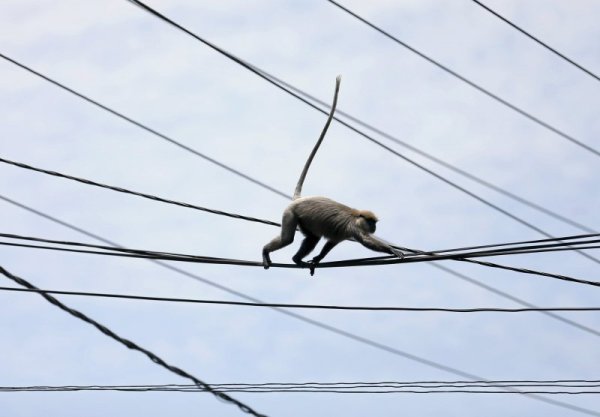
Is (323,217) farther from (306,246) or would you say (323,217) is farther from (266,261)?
(266,261)

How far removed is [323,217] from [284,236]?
1.62 ft

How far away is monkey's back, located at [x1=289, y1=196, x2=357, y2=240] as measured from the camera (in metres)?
10.6

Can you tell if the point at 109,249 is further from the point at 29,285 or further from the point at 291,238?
the point at 291,238

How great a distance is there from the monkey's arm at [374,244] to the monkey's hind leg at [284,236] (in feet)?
2.25

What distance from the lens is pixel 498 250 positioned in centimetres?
908

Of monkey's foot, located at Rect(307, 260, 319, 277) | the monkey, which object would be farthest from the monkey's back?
monkey's foot, located at Rect(307, 260, 319, 277)

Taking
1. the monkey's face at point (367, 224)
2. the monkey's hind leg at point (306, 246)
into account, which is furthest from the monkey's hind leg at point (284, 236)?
the monkey's face at point (367, 224)

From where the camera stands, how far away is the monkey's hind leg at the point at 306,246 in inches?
424

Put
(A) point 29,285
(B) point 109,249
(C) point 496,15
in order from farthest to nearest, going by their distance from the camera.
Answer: (C) point 496,15 → (B) point 109,249 → (A) point 29,285

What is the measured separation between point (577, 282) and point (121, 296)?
166 inches

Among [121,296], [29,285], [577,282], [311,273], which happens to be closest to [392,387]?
[311,273]

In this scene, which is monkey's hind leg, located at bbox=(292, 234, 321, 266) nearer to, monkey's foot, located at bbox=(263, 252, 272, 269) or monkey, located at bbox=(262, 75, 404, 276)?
monkey, located at bbox=(262, 75, 404, 276)

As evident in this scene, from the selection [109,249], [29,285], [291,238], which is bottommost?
[29,285]

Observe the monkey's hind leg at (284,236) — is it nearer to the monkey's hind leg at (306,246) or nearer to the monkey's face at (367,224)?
the monkey's hind leg at (306,246)
